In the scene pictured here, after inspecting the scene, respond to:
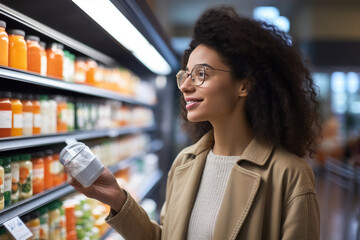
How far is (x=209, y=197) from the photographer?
1515mm

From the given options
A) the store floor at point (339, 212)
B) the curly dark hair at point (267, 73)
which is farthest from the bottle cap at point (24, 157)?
the store floor at point (339, 212)

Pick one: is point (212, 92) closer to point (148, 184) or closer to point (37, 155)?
point (37, 155)

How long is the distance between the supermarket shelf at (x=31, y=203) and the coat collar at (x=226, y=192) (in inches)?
33.0

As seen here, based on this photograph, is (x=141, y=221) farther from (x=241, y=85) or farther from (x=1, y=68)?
(x=1, y=68)

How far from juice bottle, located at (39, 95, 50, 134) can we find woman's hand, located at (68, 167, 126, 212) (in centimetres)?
99

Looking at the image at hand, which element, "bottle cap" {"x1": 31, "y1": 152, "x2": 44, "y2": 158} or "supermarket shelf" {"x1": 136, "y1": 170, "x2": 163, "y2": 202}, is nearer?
"bottle cap" {"x1": 31, "y1": 152, "x2": 44, "y2": 158}

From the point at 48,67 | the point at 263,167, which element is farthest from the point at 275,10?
the point at 263,167

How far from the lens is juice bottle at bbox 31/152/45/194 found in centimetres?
222

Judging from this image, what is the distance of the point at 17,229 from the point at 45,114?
81 centimetres

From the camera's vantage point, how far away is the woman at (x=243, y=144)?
4.43ft

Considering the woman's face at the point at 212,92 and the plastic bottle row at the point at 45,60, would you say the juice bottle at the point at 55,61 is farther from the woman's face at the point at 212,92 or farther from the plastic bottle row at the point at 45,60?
the woman's face at the point at 212,92

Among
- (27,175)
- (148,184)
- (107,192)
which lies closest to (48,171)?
(27,175)

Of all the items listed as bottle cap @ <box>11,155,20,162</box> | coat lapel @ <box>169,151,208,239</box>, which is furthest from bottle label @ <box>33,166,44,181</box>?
coat lapel @ <box>169,151,208,239</box>

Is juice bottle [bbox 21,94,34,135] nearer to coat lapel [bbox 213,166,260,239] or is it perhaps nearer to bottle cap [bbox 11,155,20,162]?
bottle cap [bbox 11,155,20,162]
